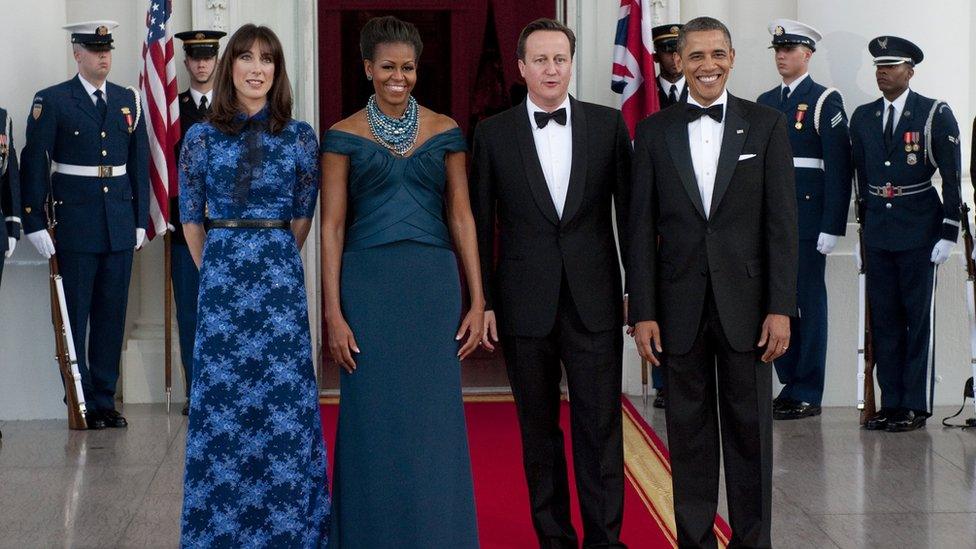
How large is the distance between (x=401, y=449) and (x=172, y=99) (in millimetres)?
3742

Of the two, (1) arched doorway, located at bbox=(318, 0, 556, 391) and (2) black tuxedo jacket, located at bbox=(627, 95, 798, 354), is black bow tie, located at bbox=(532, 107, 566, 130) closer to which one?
(2) black tuxedo jacket, located at bbox=(627, 95, 798, 354)

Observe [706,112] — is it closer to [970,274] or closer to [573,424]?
[573,424]

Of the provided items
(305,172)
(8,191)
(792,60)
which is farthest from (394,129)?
(792,60)

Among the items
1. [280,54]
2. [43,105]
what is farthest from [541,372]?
[43,105]

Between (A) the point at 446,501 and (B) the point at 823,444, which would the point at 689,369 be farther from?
(B) the point at 823,444

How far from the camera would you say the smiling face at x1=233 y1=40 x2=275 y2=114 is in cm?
402

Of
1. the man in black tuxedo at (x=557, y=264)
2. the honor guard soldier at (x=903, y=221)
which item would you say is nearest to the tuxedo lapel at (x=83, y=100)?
the man in black tuxedo at (x=557, y=264)

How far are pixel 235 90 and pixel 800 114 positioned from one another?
12.2ft

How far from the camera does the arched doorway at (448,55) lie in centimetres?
864

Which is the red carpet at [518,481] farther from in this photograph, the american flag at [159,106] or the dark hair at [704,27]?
the dark hair at [704,27]

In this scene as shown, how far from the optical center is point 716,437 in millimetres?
4199

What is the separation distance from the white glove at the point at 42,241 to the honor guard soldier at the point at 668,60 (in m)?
3.09

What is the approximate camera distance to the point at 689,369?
4.14 m

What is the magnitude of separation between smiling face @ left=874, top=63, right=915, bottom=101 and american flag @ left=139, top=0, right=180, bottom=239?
3518 mm
